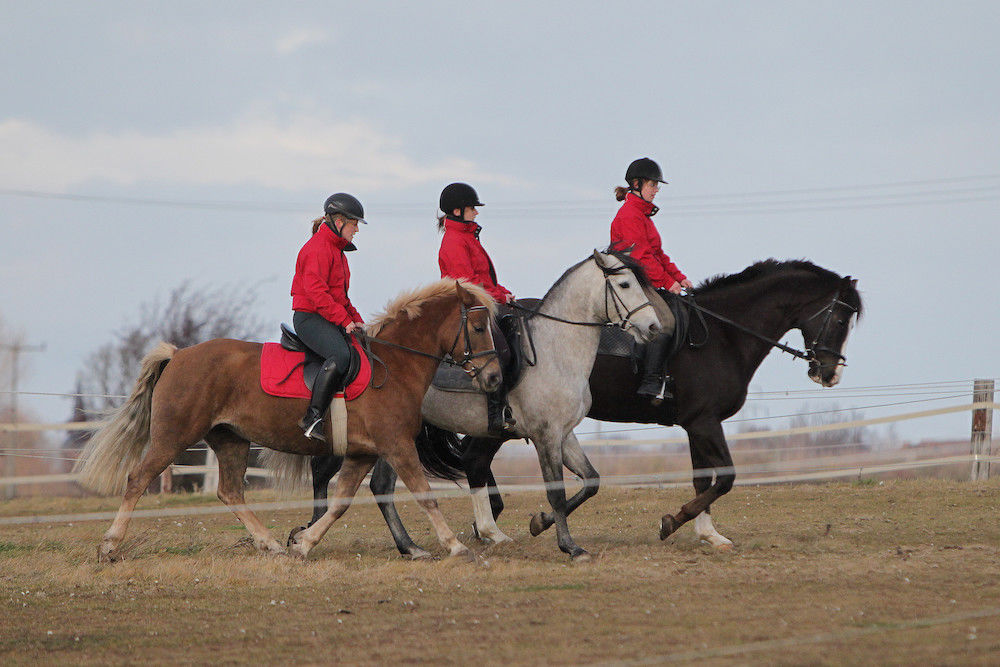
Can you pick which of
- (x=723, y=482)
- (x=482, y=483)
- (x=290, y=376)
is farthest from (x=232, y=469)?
(x=723, y=482)

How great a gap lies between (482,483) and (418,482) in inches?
64.1

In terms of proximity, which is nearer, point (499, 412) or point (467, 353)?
point (467, 353)

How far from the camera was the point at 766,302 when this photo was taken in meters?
9.77

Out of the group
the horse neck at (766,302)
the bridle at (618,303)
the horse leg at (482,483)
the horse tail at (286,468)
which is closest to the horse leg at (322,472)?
the horse tail at (286,468)

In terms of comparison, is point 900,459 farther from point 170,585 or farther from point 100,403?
point 100,403

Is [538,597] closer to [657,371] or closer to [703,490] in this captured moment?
[703,490]

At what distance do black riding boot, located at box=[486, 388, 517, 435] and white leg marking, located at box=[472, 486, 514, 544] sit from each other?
0.95 meters

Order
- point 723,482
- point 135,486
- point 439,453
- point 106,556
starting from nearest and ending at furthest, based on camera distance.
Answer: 1. point 106,556
2. point 135,486
3. point 723,482
4. point 439,453

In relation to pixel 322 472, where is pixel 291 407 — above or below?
above

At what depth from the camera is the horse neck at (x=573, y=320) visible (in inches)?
355

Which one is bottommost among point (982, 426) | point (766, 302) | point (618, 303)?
point (982, 426)

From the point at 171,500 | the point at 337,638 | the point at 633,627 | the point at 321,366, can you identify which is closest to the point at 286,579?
the point at 321,366

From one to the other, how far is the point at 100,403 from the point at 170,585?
16852mm

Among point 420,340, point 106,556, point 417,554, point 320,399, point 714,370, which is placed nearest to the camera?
point 320,399
